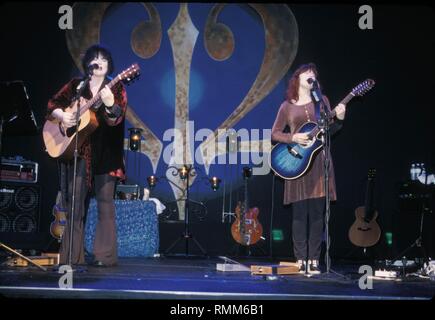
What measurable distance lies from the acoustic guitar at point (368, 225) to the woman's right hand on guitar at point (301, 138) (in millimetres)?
2681

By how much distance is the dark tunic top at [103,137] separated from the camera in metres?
4.46

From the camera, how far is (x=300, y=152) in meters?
4.65

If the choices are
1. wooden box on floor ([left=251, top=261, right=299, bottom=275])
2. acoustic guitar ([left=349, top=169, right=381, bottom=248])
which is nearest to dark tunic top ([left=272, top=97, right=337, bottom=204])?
wooden box on floor ([left=251, top=261, right=299, bottom=275])

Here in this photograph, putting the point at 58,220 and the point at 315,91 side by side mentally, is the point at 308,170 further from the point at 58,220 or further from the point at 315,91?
the point at 58,220

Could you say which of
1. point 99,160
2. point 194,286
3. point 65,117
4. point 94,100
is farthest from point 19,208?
point 194,286

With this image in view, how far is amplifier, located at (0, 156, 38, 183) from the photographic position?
673 cm

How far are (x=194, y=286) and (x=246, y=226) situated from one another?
A: 161 inches

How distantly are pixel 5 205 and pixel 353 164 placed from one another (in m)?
4.92

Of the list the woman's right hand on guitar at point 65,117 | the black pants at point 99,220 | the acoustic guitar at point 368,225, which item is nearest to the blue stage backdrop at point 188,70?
the acoustic guitar at point 368,225

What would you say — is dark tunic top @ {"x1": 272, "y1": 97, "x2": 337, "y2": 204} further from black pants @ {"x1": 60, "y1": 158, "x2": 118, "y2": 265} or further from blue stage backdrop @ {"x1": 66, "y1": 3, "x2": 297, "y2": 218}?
blue stage backdrop @ {"x1": 66, "y1": 3, "x2": 297, "y2": 218}

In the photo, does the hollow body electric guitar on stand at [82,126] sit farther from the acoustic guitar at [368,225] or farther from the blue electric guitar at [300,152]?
the acoustic guitar at [368,225]

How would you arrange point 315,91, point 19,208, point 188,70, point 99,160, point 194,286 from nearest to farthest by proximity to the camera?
point 194,286 < point 315,91 < point 99,160 < point 19,208 < point 188,70

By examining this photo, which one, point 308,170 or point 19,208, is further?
point 19,208

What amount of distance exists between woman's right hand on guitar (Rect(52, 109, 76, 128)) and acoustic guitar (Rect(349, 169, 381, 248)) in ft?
13.8
